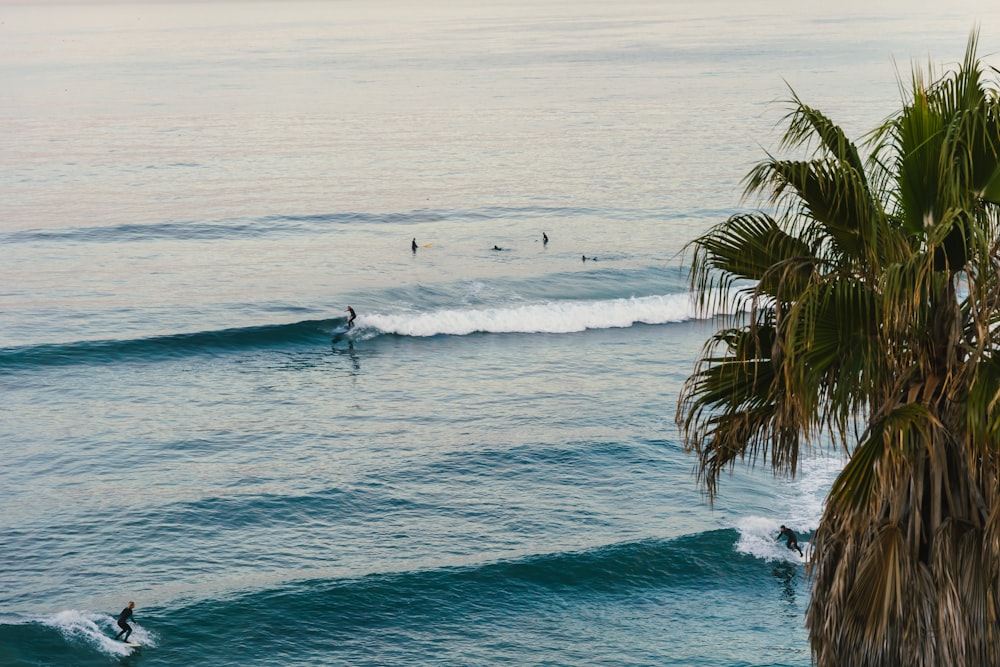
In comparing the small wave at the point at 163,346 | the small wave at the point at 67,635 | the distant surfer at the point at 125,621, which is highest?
the small wave at the point at 163,346

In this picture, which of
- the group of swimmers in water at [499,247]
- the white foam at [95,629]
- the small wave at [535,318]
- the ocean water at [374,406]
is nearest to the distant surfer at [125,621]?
the white foam at [95,629]

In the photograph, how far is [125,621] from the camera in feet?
75.0

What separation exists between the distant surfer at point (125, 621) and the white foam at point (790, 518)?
13470mm

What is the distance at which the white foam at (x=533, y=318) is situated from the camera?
49.1 metres

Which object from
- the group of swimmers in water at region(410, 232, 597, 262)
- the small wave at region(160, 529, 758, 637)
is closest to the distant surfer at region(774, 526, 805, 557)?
the small wave at region(160, 529, 758, 637)

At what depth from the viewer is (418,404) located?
3934cm

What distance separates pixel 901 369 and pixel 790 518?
71.5ft

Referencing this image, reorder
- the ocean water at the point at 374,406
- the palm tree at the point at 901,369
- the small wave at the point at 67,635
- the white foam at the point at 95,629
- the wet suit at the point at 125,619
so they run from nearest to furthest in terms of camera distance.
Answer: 1. the palm tree at the point at 901,369
2. the wet suit at the point at 125,619
3. the small wave at the point at 67,635
4. the white foam at the point at 95,629
5. the ocean water at the point at 374,406

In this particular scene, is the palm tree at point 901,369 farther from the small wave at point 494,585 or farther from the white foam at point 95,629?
the white foam at point 95,629

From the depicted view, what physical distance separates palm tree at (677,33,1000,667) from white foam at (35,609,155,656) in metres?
18.3

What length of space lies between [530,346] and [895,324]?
39.6m

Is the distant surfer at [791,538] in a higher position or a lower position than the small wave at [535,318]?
lower

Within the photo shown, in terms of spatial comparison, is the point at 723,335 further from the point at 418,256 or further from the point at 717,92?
the point at 717,92

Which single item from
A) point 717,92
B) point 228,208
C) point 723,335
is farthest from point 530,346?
point 717,92
